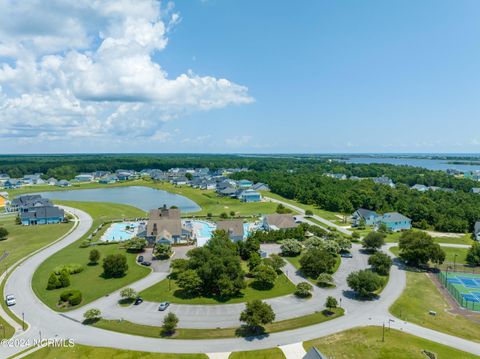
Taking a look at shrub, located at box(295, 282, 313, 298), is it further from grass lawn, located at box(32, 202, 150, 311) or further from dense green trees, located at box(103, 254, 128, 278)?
dense green trees, located at box(103, 254, 128, 278)

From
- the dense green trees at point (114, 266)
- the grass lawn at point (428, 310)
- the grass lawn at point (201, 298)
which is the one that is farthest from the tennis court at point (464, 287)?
the dense green trees at point (114, 266)

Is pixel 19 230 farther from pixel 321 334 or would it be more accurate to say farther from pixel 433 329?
pixel 433 329

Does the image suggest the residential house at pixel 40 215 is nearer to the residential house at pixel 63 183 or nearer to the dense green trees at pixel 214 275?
the dense green trees at pixel 214 275

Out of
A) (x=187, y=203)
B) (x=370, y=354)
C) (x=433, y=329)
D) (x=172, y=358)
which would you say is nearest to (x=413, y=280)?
(x=433, y=329)

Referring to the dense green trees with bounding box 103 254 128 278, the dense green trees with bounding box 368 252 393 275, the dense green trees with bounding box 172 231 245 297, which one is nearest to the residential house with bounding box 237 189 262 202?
the dense green trees with bounding box 368 252 393 275

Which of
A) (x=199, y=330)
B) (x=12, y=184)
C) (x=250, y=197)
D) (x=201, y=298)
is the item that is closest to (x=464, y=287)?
(x=201, y=298)

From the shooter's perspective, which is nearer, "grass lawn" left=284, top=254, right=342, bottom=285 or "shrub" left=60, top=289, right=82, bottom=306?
"shrub" left=60, top=289, right=82, bottom=306

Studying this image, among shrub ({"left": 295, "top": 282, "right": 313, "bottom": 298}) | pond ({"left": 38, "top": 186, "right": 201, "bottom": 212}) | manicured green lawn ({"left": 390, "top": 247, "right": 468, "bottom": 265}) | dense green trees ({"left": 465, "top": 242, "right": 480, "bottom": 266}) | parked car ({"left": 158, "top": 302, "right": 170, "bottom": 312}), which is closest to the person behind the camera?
parked car ({"left": 158, "top": 302, "right": 170, "bottom": 312})
